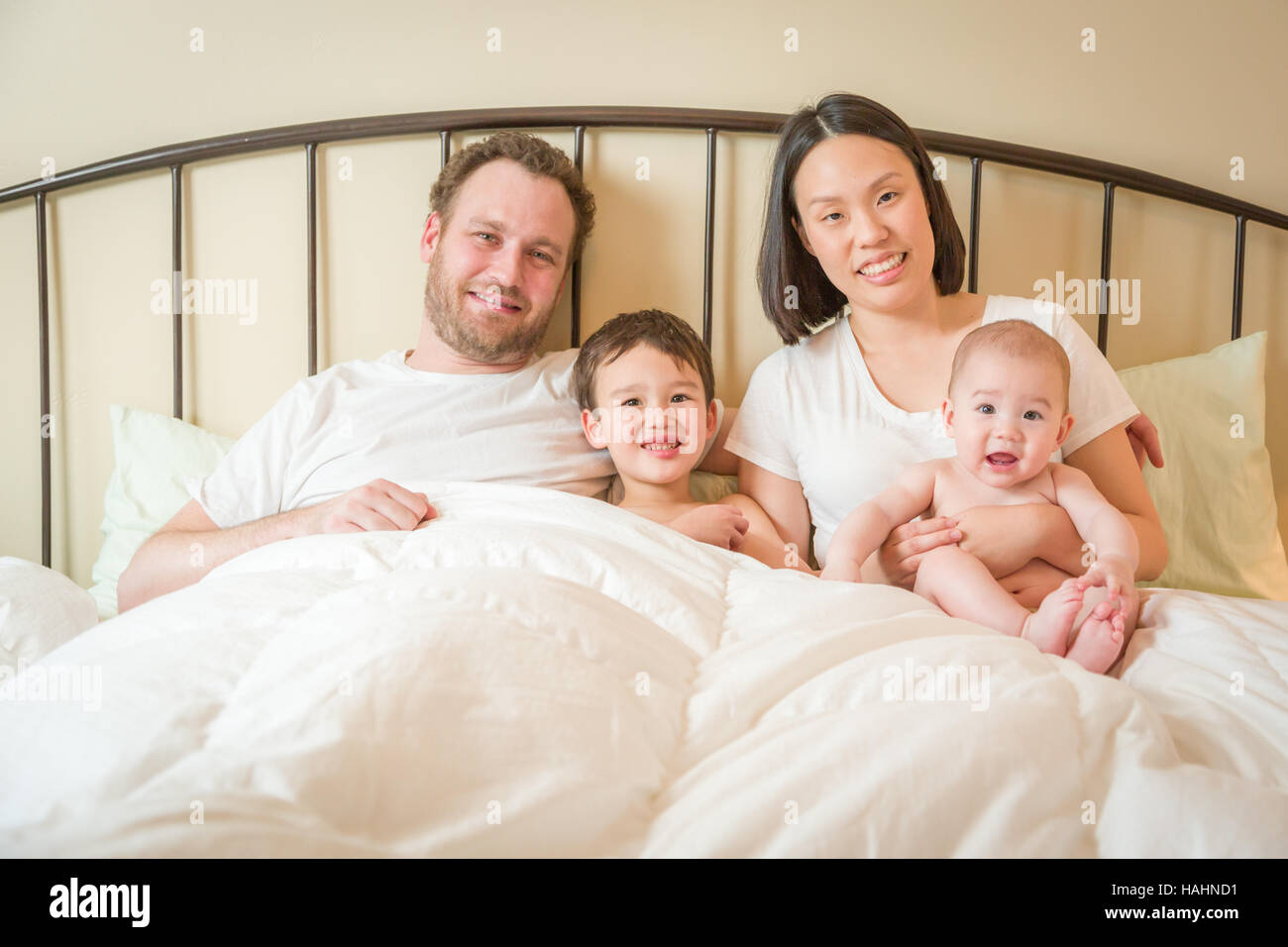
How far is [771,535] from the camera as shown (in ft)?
A: 4.47

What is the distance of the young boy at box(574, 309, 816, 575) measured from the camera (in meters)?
1.36

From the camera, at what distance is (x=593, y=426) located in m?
1.43

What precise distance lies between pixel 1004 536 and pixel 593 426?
662 mm

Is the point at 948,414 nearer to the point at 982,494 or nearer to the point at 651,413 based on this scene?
the point at 982,494

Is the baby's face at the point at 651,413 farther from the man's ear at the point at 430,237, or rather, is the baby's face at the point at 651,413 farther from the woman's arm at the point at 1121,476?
the woman's arm at the point at 1121,476

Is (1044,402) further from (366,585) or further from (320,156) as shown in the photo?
(320,156)

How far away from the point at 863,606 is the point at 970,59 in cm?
132

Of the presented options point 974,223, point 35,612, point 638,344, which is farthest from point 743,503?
point 35,612

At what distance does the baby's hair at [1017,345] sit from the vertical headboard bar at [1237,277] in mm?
825

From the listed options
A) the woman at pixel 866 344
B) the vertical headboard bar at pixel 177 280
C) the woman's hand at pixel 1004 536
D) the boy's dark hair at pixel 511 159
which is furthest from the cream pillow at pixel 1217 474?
the vertical headboard bar at pixel 177 280

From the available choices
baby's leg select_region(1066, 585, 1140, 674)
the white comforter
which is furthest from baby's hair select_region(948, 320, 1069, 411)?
the white comforter
